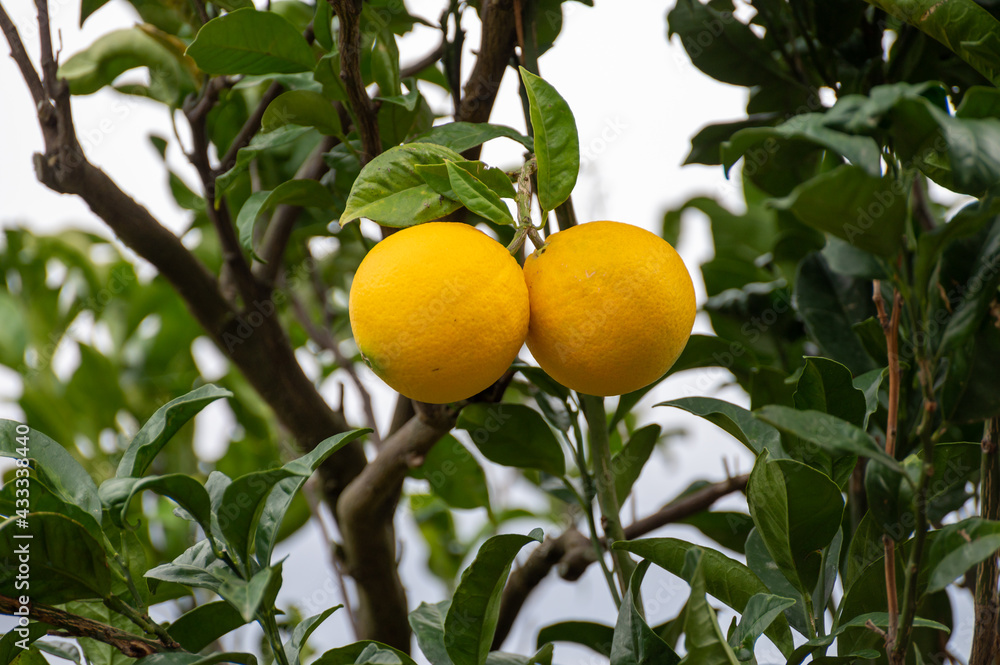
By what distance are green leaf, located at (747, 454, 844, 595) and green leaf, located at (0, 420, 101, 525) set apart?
488mm

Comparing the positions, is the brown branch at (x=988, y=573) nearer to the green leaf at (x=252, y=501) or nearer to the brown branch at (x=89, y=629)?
the green leaf at (x=252, y=501)

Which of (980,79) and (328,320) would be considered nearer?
(980,79)

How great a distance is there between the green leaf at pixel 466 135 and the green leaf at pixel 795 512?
1.13 ft

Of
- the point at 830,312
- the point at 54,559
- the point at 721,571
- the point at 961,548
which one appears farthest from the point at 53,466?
the point at 830,312

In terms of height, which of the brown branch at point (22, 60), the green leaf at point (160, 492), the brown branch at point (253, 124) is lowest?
the green leaf at point (160, 492)

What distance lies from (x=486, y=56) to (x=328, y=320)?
0.85 metres

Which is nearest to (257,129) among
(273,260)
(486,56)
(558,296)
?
(273,260)

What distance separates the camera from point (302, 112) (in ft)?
2.21

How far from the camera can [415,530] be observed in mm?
1604

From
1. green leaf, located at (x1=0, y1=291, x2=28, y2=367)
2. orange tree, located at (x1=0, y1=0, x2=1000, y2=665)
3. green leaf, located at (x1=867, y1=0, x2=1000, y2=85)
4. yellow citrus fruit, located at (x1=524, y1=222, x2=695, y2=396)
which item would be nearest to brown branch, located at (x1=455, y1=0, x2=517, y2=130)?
orange tree, located at (x1=0, y1=0, x2=1000, y2=665)

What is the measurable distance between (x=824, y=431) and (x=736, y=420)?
17 cm

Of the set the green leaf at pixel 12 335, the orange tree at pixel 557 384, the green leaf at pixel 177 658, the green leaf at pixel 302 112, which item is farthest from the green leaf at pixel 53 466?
the green leaf at pixel 12 335

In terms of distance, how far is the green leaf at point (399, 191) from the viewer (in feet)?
1.78

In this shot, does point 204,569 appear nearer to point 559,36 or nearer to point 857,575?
point 857,575
